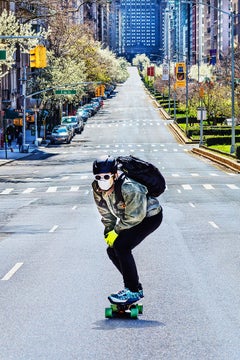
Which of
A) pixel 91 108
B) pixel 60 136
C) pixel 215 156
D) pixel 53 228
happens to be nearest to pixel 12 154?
pixel 60 136

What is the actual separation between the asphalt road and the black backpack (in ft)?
4.66

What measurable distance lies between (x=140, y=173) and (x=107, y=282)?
3.62 metres

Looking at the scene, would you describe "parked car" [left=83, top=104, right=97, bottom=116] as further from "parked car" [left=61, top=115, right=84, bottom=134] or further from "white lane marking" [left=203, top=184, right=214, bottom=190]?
"white lane marking" [left=203, top=184, right=214, bottom=190]

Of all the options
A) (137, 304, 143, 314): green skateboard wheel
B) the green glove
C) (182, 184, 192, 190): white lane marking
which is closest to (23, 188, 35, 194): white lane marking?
(182, 184, 192, 190): white lane marking

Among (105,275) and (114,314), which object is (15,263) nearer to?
(105,275)

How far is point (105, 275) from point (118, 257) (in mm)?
3790

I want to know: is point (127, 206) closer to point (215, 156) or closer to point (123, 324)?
point (123, 324)

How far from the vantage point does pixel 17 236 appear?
68.0ft

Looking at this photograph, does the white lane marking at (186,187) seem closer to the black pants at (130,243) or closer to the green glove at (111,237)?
the black pants at (130,243)

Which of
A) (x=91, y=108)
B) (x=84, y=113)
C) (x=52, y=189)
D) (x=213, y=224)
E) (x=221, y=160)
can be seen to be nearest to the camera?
(x=213, y=224)

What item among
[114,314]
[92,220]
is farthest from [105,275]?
[92,220]

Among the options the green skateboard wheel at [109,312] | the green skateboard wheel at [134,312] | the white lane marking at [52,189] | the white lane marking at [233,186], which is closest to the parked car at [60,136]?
the white lane marking at [52,189]

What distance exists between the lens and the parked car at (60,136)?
92750 millimetres

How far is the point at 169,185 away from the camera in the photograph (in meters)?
39.3
